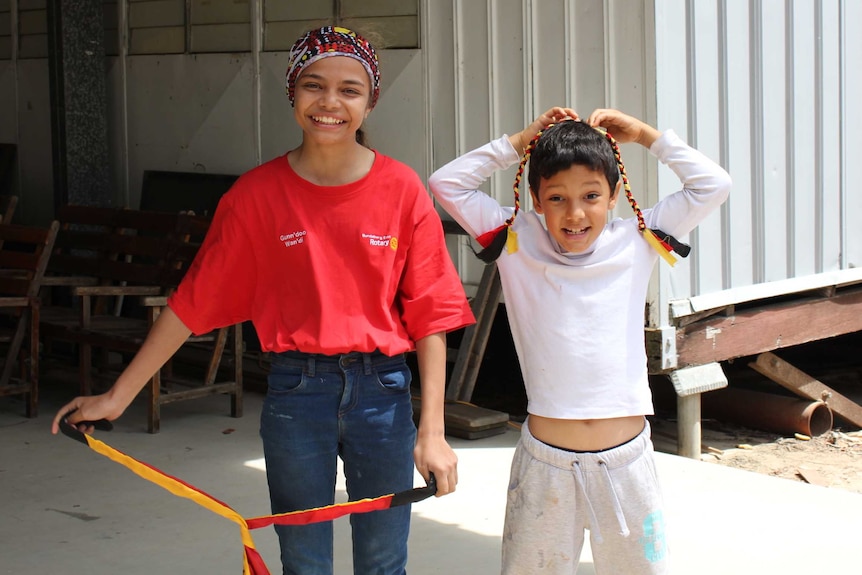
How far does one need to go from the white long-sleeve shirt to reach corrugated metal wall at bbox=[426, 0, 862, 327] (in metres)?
2.83

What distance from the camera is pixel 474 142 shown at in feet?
21.8

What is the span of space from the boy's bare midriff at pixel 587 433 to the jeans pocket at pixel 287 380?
2.00 feet

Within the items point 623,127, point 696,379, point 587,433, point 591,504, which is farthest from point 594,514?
point 696,379

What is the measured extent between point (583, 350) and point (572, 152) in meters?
0.48

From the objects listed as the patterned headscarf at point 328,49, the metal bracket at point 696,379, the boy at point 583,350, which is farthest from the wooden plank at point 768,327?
the patterned headscarf at point 328,49

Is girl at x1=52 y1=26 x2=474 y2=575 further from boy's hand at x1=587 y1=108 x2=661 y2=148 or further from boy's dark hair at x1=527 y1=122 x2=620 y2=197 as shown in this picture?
boy's hand at x1=587 y1=108 x2=661 y2=148

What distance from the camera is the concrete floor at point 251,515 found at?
4262 mm

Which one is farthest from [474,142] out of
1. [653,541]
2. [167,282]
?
[653,541]

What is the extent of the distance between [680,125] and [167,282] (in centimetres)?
304

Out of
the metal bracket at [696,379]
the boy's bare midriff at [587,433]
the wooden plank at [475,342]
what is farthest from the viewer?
the wooden plank at [475,342]

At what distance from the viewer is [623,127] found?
2.98 metres

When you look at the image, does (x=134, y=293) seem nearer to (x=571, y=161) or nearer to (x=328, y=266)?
(x=328, y=266)

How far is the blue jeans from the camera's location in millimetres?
2691

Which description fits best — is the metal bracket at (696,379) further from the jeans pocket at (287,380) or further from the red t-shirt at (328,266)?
the jeans pocket at (287,380)
